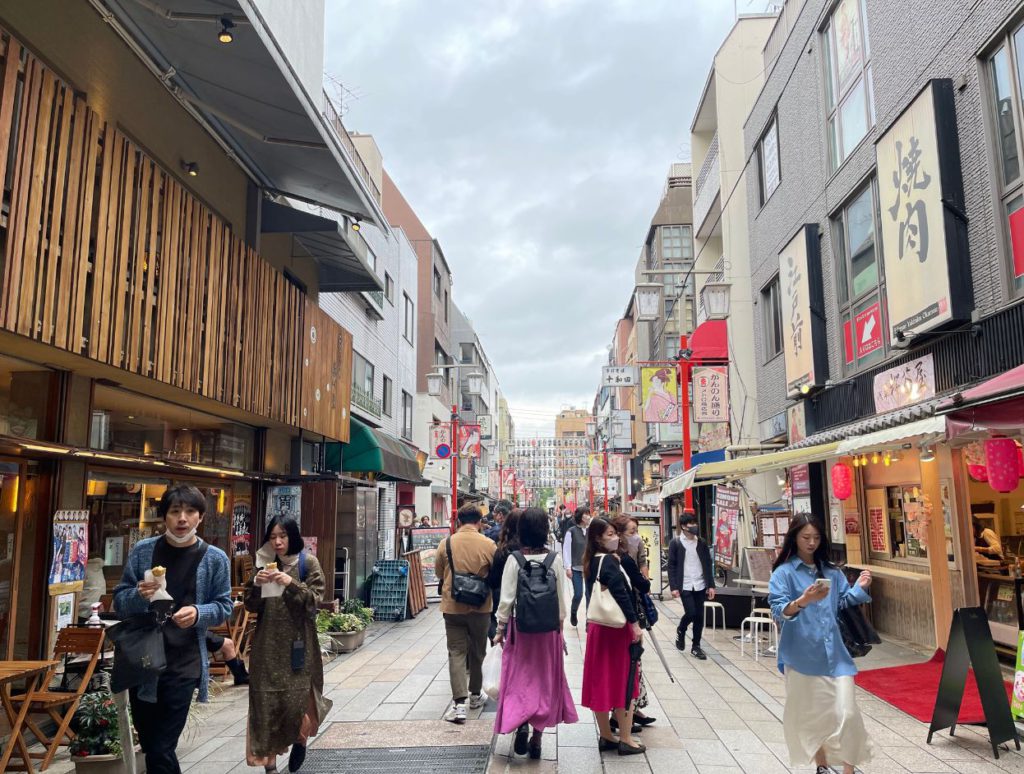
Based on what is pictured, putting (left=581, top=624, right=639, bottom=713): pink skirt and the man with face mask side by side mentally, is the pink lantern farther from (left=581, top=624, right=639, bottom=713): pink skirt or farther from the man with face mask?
(left=581, top=624, right=639, bottom=713): pink skirt

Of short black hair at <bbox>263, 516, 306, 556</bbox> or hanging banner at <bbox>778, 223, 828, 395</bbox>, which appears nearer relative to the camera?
short black hair at <bbox>263, 516, 306, 556</bbox>

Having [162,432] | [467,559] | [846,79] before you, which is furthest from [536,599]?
[846,79]

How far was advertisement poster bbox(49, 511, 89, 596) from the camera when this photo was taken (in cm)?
703

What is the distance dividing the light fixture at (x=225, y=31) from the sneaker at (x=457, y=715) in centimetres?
671

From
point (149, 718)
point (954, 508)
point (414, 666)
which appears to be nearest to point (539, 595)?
point (149, 718)

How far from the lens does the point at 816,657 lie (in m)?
5.05

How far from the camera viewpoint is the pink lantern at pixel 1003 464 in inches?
301

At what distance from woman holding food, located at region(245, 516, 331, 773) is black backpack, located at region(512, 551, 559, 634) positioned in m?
1.54

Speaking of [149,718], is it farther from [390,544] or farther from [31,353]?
[390,544]

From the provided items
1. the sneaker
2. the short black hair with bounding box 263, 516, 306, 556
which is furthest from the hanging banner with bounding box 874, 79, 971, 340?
the short black hair with bounding box 263, 516, 306, 556

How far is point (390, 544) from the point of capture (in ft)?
85.9

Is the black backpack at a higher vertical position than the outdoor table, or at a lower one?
higher

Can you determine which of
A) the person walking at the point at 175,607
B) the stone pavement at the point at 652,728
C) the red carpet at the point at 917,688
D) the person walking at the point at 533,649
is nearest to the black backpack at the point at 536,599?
the person walking at the point at 533,649

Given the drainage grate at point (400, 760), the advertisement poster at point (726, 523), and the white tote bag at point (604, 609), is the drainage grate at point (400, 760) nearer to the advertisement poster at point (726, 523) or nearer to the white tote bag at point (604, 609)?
the white tote bag at point (604, 609)
